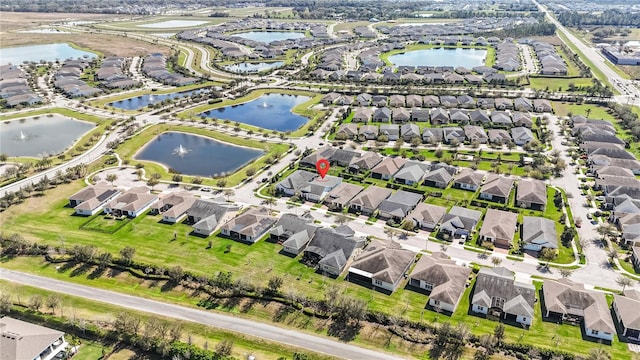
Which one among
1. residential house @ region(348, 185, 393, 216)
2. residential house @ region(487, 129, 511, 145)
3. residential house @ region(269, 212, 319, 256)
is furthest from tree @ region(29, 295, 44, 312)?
residential house @ region(487, 129, 511, 145)

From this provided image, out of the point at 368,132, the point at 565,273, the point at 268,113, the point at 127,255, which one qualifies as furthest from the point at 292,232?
the point at 268,113

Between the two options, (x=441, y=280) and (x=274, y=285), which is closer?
(x=274, y=285)

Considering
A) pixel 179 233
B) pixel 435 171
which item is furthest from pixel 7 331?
pixel 435 171

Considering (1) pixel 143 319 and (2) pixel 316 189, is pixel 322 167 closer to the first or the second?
(2) pixel 316 189

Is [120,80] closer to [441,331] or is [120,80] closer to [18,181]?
[18,181]

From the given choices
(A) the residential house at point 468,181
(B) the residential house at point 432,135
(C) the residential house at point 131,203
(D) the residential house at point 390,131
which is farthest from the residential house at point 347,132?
(C) the residential house at point 131,203

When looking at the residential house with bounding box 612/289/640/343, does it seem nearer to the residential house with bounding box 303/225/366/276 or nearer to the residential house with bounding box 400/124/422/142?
the residential house with bounding box 303/225/366/276

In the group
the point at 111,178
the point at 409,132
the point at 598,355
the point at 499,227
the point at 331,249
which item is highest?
the point at 111,178
